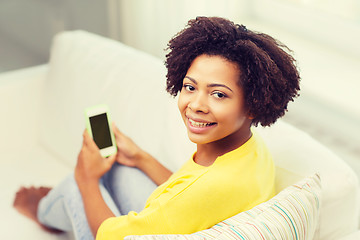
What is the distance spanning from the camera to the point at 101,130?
135cm

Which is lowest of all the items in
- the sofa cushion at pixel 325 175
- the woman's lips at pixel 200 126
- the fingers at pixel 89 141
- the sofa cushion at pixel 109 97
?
the sofa cushion at pixel 325 175

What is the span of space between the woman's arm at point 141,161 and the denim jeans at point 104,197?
0.01 meters

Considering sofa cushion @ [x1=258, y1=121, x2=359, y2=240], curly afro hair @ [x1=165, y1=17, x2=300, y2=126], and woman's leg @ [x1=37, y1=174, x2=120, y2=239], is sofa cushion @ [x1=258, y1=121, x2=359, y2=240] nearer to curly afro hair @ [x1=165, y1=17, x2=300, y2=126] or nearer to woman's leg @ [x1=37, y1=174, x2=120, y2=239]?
curly afro hair @ [x1=165, y1=17, x2=300, y2=126]

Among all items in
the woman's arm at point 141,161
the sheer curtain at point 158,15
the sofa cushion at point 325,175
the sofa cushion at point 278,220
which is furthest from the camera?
the sheer curtain at point 158,15

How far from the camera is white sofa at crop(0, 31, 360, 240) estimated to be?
3.64 feet

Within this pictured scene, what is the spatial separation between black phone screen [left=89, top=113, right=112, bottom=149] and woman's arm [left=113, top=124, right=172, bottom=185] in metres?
0.04

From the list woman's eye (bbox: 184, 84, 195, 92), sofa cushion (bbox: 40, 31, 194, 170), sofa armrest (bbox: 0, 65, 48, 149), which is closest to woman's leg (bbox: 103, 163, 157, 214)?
sofa cushion (bbox: 40, 31, 194, 170)

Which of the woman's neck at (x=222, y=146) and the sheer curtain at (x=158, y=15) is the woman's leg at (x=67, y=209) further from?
the sheer curtain at (x=158, y=15)

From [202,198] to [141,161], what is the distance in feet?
1.54

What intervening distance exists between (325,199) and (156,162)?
0.46 m

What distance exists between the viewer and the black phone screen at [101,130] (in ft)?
4.40

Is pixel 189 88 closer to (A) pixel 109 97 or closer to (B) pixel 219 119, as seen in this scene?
(B) pixel 219 119

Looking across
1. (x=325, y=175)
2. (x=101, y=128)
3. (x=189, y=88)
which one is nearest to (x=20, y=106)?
(x=101, y=128)

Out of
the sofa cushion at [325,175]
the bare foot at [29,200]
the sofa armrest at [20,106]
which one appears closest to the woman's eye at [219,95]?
the sofa cushion at [325,175]
